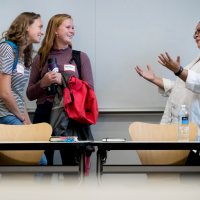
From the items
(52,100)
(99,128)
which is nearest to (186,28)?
(99,128)

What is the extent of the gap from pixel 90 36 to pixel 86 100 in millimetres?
906

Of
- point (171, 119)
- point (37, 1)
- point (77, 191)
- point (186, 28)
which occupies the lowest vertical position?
point (171, 119)

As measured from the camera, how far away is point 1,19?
3846mm

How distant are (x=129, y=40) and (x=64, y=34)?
0.77m

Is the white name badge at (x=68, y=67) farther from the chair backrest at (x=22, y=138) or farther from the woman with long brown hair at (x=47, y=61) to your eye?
the chair backrest at (x=22, y=138)

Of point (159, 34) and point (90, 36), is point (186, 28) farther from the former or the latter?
point (90, 36)

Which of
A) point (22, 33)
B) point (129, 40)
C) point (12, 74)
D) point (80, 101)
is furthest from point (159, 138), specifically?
point (129, 40)

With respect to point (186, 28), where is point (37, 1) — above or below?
above

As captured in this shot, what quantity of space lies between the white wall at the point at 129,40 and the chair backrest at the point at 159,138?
3.68 ft

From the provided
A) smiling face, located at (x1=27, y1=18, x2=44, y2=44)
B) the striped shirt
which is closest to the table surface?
the striped shirt

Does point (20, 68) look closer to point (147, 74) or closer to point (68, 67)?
point (68, 67)

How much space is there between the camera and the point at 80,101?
3.01 m

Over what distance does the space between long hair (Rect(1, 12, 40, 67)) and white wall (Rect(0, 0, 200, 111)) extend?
0.87 metres

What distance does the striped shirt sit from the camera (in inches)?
106
